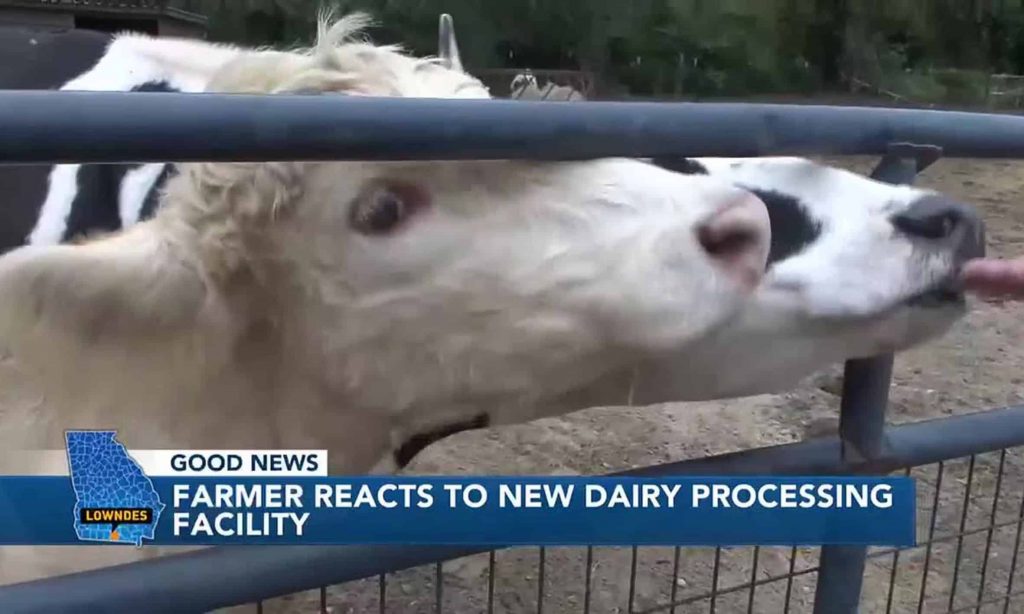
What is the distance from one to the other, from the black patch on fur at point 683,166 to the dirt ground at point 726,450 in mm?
986

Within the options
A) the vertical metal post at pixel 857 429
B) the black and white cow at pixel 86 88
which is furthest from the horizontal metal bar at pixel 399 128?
the black and white cow at pixel 86 88

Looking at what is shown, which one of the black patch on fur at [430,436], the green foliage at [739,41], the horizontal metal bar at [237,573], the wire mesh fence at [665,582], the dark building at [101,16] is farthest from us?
the green foliage at [739,41]

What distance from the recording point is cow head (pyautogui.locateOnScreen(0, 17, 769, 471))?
1182mm

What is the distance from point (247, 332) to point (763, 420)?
2.76 metres

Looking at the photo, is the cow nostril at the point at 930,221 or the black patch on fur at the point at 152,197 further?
the black patch on fur at the point at 152,197

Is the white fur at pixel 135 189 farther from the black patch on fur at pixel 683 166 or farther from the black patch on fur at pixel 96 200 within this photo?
the black patch on fur at pixel 683 166

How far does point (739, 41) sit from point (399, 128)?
13.3m

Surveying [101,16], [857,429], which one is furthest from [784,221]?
[101,16]

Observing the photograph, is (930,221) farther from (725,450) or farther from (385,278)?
(725,450)

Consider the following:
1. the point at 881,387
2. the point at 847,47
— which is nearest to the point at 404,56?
the point at 881,387

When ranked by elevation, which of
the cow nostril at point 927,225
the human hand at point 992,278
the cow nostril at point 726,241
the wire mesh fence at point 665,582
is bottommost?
the wire mesh fence at point 665,582

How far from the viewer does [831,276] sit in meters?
1.20

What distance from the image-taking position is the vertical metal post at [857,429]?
1273 mm

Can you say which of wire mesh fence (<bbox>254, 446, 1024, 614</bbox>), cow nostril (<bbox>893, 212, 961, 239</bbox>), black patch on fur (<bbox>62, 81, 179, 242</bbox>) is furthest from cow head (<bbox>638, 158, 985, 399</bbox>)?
wire mesh fence (<bbox>254, 446, 1024, 614</bbox>)
